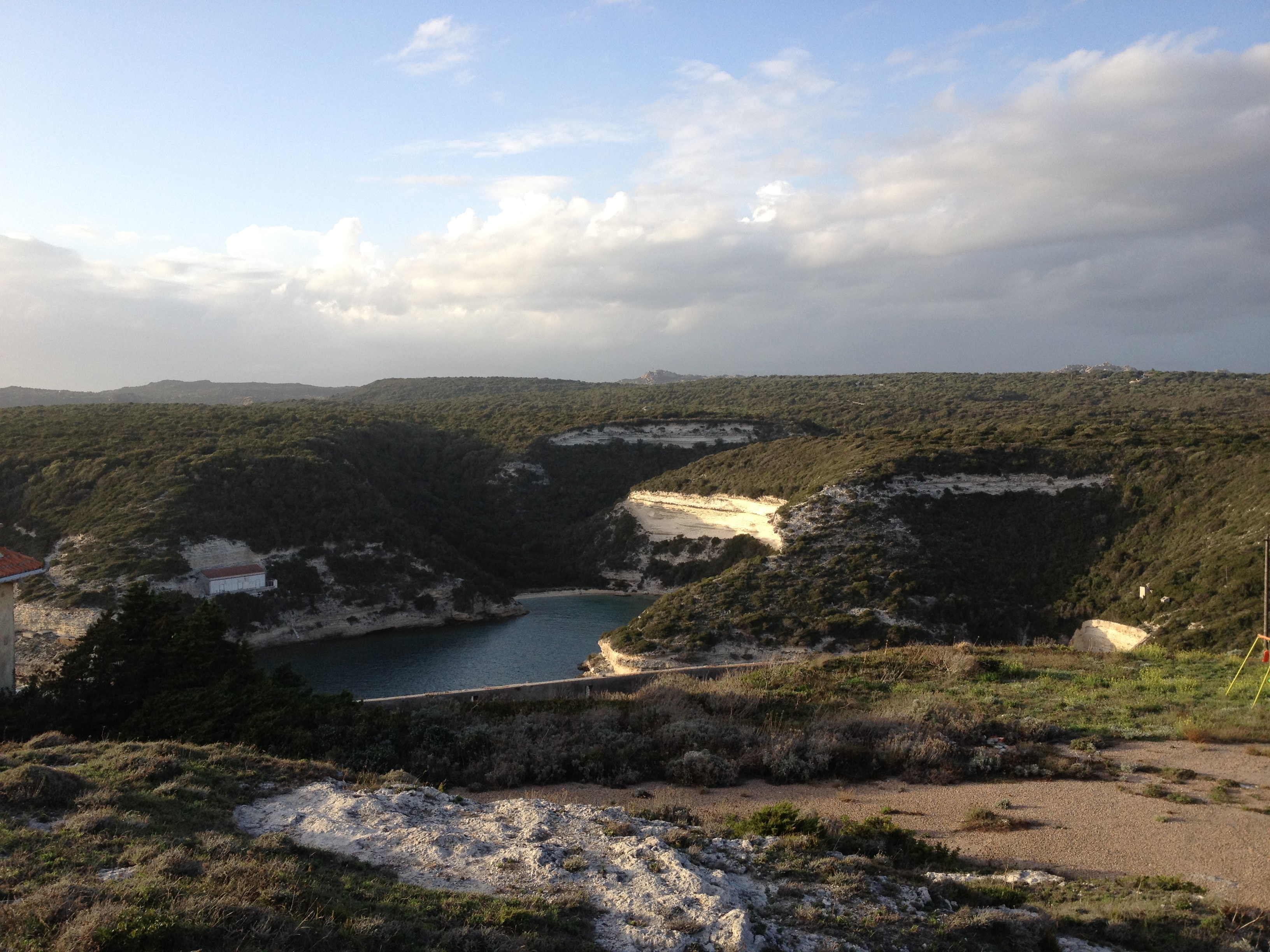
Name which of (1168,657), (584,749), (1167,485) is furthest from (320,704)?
(1167,485)

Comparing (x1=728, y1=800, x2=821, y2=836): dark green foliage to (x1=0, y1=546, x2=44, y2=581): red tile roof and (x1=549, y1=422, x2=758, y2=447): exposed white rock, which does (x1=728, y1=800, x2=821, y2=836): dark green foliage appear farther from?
(x1=549, y1=422, x2=758, y2=447): exposed white rock

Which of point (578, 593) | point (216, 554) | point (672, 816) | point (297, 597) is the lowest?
point (578, 593)

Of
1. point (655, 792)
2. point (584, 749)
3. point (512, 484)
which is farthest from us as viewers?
point (512, 484)

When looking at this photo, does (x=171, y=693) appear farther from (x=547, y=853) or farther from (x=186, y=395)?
(x=186, y=395)

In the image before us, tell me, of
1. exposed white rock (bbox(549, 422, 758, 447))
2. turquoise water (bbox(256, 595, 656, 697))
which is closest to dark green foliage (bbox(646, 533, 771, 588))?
turquoise water (bbox(256, 595, 656, 697))

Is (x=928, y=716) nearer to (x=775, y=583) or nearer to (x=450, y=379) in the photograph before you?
(x=775, y=583)

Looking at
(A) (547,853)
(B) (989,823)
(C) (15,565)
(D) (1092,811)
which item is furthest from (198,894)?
(C) (15,565)

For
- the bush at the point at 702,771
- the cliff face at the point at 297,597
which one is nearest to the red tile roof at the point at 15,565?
the bush at the point at 702,771
